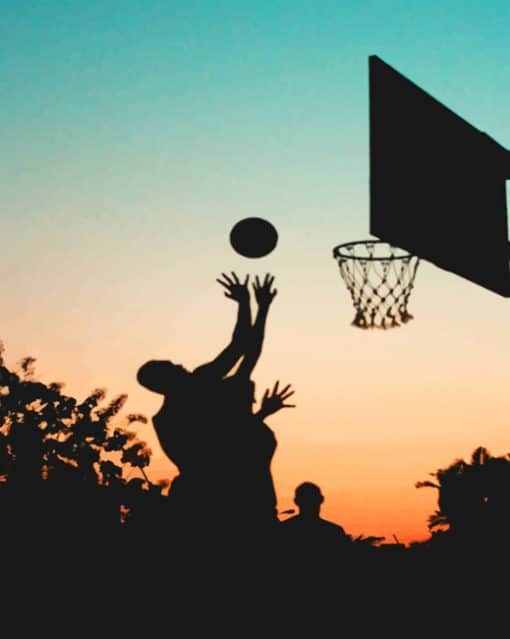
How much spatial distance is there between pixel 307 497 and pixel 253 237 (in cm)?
304

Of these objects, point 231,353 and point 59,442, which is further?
point 59,442

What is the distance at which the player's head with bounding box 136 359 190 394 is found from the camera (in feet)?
25.3

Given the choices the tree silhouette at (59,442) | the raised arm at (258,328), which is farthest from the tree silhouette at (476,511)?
the tree silhouette at (59,442)

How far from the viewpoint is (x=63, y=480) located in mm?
21000

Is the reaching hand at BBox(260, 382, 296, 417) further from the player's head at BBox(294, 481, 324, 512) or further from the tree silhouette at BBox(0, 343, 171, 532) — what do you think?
the tree silhouette at BBox(0, 343, 171, 532)

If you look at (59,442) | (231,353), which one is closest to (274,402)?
(231,353)

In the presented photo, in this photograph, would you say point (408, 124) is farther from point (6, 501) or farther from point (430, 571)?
point (6, 501)

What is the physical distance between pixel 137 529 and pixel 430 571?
2.70 metres

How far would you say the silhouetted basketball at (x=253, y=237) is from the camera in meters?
10.1

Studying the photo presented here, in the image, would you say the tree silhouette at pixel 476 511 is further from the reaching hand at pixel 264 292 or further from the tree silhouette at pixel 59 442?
the tree silhouette at pixel 59 442

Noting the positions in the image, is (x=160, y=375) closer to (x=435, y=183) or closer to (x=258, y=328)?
(x=258, y=328)

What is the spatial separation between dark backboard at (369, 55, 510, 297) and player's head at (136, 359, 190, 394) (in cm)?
196

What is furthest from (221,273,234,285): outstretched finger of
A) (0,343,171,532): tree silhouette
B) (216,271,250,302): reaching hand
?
(0,343,171,532): tree silhouette

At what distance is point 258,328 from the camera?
26.1ft
